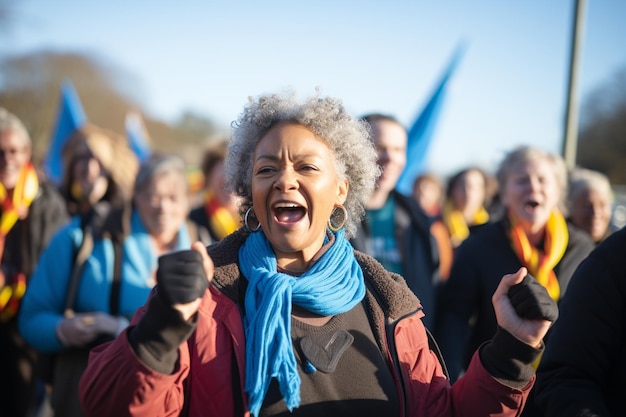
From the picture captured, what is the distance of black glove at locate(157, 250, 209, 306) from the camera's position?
1.69 meters

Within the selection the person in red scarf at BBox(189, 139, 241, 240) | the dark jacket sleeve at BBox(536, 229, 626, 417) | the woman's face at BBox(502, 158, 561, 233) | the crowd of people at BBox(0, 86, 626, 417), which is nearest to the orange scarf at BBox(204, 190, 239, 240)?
the person in red scarf at BBox(189, 139, 241, 240)

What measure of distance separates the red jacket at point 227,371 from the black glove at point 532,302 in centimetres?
25

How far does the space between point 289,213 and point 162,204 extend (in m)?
1.77

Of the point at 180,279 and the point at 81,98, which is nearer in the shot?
the point at 180,279

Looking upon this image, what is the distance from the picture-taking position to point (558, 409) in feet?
6.93

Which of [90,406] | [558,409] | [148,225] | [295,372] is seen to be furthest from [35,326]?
[558,409]

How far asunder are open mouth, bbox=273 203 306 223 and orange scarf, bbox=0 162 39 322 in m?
2.81

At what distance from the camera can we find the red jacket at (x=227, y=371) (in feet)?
5.82

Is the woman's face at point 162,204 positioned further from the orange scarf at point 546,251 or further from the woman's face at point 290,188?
the orange scarf at point 546,251

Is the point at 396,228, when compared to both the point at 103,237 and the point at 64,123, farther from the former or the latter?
the point at 64,123

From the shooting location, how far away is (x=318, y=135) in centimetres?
233

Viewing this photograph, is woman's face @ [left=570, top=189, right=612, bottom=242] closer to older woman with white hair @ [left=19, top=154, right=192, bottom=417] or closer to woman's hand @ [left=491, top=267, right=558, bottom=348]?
woman's hand @ [left=491, top=267, right=558, bottom=348]

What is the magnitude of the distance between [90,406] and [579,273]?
1722 millimetres

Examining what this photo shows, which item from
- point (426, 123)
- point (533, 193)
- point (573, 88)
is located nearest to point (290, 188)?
point (533, 193)
